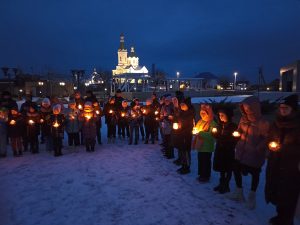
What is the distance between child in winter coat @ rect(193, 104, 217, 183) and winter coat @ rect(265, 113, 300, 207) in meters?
2.06

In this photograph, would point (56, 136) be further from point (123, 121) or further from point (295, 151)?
point (295, 151)

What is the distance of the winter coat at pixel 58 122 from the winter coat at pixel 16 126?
0.87 meters

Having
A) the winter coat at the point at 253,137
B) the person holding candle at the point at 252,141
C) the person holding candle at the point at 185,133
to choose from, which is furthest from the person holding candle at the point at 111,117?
the winter coat at the point at 253,137

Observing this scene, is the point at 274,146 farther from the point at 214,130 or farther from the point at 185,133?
the point at 185,133

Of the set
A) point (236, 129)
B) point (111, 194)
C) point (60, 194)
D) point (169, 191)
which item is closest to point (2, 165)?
point (60, 194)

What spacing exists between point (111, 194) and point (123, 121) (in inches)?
219

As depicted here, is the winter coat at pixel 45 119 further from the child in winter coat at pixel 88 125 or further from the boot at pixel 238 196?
the boot at pixel 238 196

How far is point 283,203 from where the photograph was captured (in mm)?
3896

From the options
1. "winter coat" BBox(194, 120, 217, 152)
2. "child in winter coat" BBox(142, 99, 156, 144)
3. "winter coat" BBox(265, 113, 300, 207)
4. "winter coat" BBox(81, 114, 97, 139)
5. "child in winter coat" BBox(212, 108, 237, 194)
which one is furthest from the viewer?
"child in winter coat" BBox(142, 99, 156, 144)

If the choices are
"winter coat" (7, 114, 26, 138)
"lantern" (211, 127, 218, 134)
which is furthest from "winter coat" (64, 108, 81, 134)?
"lantern" (211, 127, 218, 134)

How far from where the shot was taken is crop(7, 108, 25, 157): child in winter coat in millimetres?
8469

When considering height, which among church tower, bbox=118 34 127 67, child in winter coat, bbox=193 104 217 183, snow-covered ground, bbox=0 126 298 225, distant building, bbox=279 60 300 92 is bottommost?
snow-covered ground, bbox=0 126 298 225

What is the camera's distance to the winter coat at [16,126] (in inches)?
333

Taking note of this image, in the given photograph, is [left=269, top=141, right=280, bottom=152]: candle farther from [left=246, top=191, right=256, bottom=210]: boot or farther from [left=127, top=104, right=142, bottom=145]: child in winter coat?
[left=127, top=104, right=142, bottom=145]: child in winter coat
